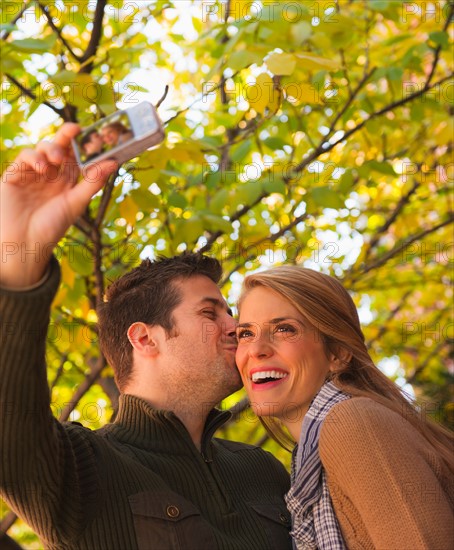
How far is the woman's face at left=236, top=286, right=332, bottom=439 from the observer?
2.80 metres

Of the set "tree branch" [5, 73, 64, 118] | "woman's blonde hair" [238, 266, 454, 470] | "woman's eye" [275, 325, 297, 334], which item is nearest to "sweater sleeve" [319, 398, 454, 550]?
"woman's blonde hair" [238, 266, 454, 470]

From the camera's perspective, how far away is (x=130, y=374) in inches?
124

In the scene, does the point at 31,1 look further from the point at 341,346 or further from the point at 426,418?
the point at 426,418

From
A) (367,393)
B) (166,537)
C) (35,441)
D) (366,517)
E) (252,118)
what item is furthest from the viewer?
(252,118)

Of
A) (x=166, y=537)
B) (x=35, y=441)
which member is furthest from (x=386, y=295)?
(x=35, y=441)

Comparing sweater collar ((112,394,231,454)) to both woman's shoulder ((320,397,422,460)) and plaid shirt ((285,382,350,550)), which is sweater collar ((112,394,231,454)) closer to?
plaid shirt ((285,382,350,550))

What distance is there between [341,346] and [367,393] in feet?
0.94

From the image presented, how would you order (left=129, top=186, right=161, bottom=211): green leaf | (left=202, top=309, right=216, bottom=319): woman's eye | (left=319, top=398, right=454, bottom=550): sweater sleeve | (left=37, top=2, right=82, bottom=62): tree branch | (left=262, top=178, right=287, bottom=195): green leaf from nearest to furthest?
(left=319, top=398, right=454, bottom=550): sweater sleeve → (left=37, top=2, right=82, bottom=62): tree branch → (left=129, top=186, right=161, bottom=211): green leaf → (left=202, top=309, right=216, bottom=319): woman's eye → (left=262, top=178, right=287, bottom=195): green leaf

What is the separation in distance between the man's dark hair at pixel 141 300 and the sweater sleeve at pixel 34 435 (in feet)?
2.89

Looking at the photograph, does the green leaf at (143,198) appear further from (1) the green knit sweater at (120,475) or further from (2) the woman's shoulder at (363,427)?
(2) the woman's shoulder at (363,427)

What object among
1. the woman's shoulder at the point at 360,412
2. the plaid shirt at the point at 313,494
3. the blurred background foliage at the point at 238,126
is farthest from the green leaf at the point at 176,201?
the woman's shoulder at the point at 360,412

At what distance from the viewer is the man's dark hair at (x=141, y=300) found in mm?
3201

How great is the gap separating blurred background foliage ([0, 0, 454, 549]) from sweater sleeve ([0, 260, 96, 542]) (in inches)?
21.2

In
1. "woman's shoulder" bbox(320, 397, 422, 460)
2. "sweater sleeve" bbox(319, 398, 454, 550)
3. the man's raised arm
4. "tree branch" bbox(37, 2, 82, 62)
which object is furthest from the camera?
"tree branch" bbox(37, 2, 82, 62)
